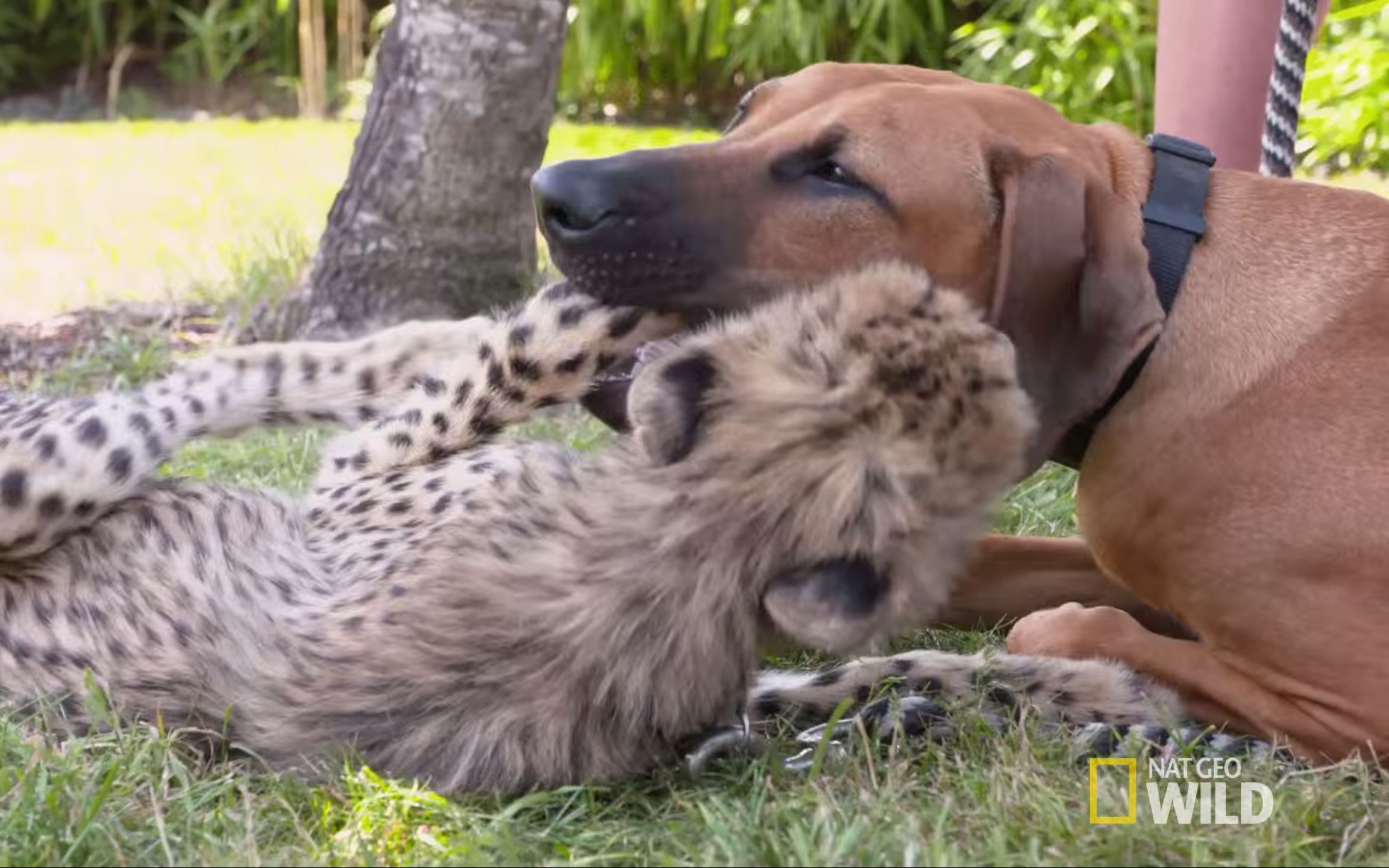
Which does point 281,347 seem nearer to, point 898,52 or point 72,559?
point 72,559

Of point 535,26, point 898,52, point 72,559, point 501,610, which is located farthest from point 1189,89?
point 898,52

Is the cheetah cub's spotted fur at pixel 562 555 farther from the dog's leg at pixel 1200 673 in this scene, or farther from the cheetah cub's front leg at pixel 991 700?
the dog's leg at pixel 1200 673

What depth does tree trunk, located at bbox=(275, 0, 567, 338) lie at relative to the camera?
19.2 feet

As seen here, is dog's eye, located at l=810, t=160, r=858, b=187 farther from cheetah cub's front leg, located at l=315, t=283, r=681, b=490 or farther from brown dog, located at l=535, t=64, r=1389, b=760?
cheetah cub's front leg, located at l=315, t=283, r=681, b=490

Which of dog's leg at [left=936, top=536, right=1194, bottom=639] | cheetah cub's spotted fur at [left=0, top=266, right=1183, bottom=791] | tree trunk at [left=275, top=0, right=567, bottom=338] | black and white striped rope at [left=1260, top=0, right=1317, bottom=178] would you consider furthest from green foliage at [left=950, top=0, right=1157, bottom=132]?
cheetah cub's spotted fur at [left=0, top=266, right=1183, bottom=791]

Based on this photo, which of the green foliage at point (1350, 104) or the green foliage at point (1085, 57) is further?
the green foliage at point (1085, 57)

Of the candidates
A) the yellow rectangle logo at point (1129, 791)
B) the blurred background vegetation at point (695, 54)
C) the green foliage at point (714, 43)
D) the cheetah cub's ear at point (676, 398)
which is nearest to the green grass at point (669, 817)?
the yellow rectangle logo at point (1129, 791)

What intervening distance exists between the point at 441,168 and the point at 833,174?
2.92 metres

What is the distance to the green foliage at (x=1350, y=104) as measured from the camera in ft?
34.3

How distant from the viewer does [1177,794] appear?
2.73 meters

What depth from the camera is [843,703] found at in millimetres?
2910

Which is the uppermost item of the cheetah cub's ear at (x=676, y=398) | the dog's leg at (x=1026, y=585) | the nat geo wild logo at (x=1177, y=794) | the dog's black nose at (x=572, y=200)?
the dog's black nose at (x=572, y=200)

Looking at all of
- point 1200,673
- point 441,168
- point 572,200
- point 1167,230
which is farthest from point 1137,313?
point 441,168

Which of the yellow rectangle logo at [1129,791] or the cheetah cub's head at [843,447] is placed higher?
the cheetah cub's head at [843,447]
